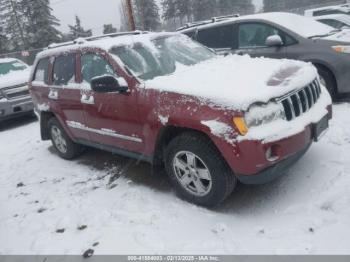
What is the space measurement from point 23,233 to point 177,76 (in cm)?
244

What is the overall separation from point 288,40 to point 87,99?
12.4 feet

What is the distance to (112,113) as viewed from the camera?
459 centimetres

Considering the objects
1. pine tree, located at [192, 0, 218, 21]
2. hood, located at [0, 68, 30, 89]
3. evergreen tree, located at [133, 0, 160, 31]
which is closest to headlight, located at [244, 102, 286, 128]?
hood, located at [0, 68, 30, 89]

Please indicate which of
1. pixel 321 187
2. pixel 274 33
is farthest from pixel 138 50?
pixel 274 33

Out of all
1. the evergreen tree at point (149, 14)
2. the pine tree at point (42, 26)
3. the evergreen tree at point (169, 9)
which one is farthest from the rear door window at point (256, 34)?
the evergreen tree at point (169, 9)

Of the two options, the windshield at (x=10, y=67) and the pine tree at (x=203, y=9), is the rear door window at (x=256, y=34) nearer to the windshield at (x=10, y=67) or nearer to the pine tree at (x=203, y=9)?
the windshield at (x=10, y=67)

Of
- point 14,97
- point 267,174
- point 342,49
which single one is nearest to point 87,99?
point 267,174

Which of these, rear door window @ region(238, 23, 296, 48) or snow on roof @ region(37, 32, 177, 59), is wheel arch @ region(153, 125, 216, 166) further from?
rear door window @ region(238, 23, 296, 48)

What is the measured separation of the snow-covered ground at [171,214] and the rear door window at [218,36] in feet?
9.24

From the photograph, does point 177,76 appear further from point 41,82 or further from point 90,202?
point 41,82

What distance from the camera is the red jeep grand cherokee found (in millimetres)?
3391

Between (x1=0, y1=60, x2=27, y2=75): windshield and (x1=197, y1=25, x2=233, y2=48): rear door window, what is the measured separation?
5.80 metres

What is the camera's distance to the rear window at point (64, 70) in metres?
5.36

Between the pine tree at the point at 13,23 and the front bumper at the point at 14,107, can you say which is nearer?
the front bumper at the point at 14,107
